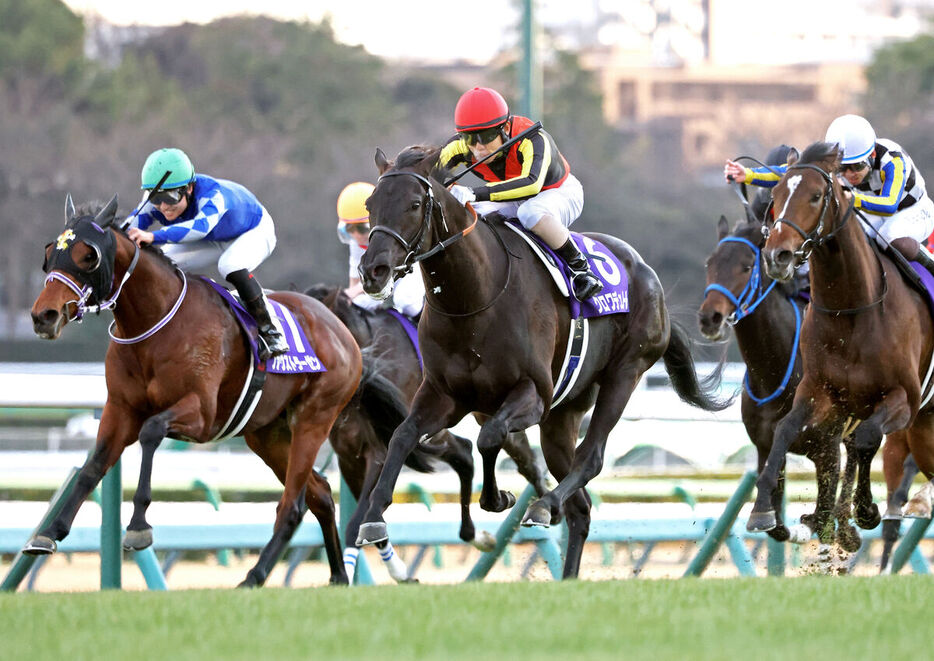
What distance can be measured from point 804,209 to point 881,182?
992mm

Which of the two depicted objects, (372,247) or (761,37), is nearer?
(372,247)

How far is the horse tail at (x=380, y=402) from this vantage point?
7.78 meters

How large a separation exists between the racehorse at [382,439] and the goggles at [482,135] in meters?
1.49

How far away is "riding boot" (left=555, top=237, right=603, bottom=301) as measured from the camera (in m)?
6.59

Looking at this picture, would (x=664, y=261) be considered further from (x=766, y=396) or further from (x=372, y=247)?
(x=372, y=247)

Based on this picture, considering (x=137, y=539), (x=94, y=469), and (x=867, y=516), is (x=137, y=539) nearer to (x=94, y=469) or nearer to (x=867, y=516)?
(x=94, y=469)

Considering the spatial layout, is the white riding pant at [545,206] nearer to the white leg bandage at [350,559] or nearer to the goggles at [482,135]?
the goggles at [482,135]

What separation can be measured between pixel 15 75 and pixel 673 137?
106ft

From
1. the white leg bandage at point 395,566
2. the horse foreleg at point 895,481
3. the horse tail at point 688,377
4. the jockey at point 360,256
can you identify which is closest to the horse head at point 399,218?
the white leg bandage at point 395,566

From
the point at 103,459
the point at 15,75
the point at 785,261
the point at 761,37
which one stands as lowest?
the point at 761,37

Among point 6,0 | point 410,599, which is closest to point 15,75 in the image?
point 6,0

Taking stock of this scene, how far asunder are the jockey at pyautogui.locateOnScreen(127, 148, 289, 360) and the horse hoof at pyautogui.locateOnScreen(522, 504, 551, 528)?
1566mm

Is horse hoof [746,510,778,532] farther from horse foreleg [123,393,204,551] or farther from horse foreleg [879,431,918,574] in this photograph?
horse foreleg [123,393,204,551]

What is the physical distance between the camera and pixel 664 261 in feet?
104
